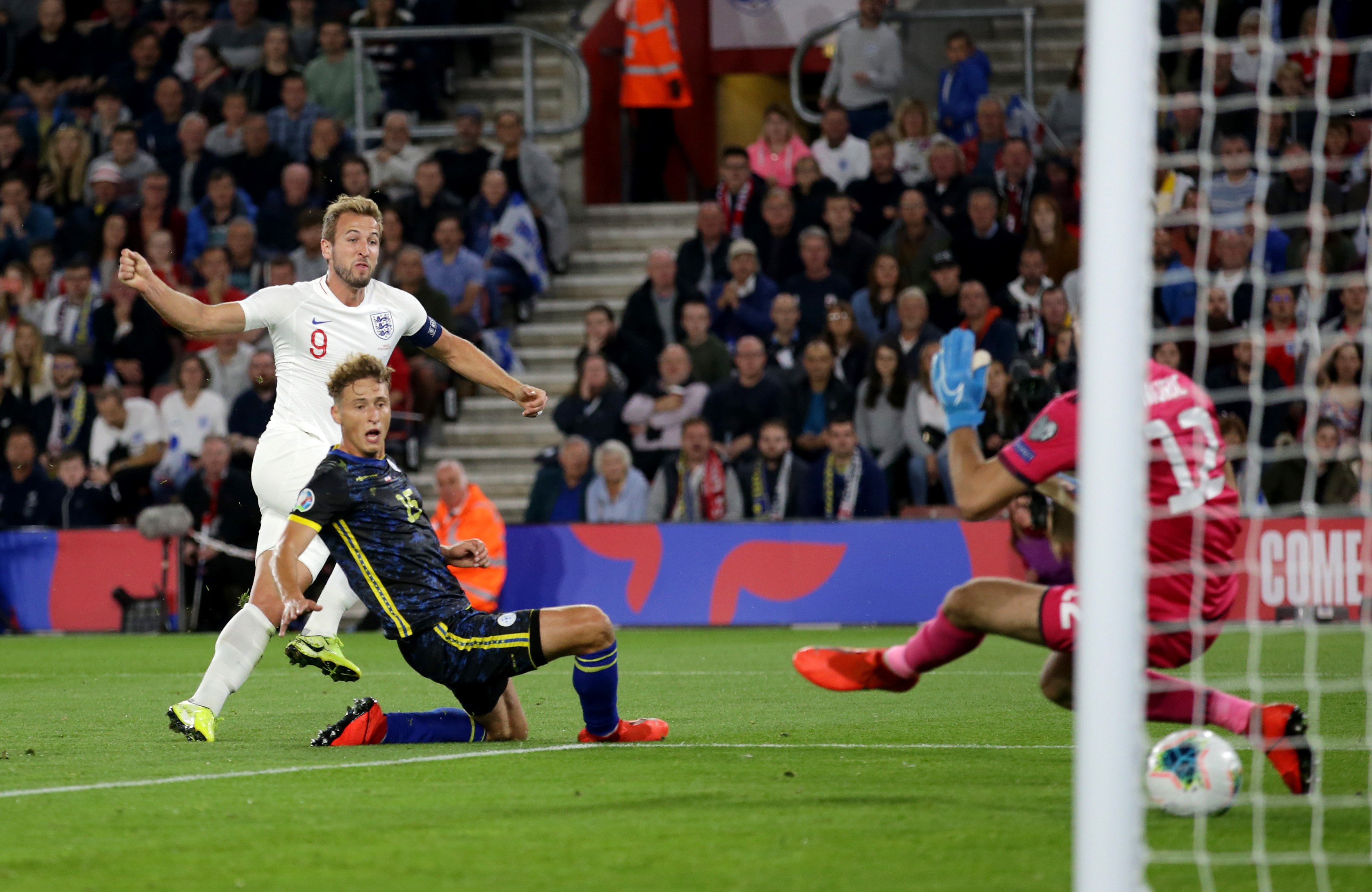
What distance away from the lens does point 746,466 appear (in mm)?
14898

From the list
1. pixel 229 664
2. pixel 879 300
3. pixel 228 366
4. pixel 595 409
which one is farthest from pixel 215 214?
pixel 229 664

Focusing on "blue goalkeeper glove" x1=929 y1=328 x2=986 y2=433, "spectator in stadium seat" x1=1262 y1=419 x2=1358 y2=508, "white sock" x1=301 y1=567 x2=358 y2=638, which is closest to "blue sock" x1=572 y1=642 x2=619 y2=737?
"white sock" x1=301 y1=567 x2=358 y2=638

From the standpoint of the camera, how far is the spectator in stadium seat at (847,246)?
16188 millimetres

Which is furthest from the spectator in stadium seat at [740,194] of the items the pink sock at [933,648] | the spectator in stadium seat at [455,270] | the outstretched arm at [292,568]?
the pink sock at [933,648]

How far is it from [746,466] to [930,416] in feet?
4.98

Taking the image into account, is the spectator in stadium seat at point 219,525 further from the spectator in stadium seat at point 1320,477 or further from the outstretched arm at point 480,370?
the spectator in stadium seat at point 1320,477

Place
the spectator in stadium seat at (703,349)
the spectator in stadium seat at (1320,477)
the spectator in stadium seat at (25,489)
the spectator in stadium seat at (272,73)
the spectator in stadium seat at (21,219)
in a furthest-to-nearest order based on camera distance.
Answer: the spectator in stadium seat at (272,73) → the spectator in stadium seat at (21,219) → the spectator in stadium seat at (25,489) → the spectator in stadium seat at (703,349) → the spectator in stadium seat at (1320,477)

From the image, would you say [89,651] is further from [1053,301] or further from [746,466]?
[1053,301]

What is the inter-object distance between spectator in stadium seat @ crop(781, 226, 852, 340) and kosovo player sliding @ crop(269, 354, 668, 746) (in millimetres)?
9132

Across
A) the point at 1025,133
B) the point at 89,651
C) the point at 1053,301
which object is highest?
the point at 1025,133

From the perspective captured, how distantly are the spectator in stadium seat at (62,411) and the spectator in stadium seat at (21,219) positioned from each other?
2.20 meters

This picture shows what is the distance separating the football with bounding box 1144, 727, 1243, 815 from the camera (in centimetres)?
509

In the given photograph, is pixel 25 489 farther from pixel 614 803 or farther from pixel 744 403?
pixel 614 803

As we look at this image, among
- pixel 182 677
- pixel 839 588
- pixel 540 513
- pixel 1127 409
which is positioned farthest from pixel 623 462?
pixel 1127 409
